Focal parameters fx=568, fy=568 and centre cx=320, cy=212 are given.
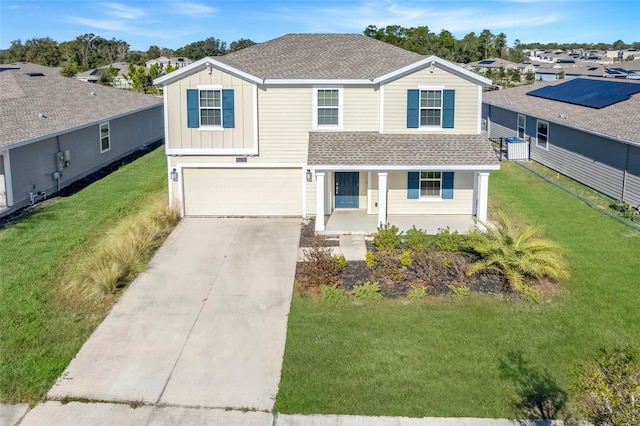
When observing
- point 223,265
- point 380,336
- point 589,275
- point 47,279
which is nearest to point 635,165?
point 589,275

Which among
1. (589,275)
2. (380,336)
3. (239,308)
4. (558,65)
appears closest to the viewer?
(380,336)

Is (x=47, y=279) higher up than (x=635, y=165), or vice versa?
(x=635, y=165)

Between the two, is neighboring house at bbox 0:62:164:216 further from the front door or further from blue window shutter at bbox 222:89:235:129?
the front door

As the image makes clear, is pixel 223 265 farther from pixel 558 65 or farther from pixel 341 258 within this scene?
pixel 558 65

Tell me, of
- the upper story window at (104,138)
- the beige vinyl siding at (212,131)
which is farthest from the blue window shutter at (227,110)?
the upper story window at (104,138)

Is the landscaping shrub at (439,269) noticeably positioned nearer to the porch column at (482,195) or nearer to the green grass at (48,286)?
the porch column at (482,195)

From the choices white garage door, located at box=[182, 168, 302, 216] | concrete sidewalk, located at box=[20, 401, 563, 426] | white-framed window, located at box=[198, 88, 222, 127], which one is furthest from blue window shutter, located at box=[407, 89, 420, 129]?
Result: concrete sidewalk, located at box=[20, 401, 563, 426]
